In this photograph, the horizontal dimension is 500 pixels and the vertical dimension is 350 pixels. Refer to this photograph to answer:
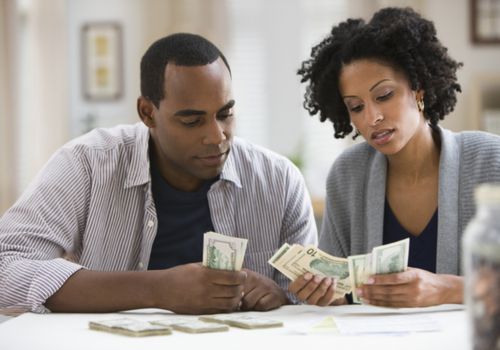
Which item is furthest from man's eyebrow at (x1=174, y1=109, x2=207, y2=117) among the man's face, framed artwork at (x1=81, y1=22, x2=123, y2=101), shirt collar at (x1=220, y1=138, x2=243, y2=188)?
framed artwork at (x1=81, y1=22, x2=123, y2=101)

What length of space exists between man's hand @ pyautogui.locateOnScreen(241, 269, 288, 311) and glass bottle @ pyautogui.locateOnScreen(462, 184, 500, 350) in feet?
3.67

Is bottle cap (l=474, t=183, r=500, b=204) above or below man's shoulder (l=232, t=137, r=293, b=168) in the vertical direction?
above

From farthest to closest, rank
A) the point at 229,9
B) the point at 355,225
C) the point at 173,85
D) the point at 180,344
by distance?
the point at 229,9 → the point at 355,225 → the point at 173,85 → the point at 180,344

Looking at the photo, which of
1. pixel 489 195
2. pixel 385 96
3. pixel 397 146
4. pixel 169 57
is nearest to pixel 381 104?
pixel 385 96

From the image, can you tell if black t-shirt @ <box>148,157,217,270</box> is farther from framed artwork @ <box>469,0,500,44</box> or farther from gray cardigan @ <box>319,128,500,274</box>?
framed artwork @ <box>469,0,500,44</box>

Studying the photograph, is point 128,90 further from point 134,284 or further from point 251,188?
point 134,284

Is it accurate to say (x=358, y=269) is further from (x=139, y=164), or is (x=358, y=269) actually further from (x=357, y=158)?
(x=139, y=164)

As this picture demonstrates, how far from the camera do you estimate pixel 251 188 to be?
2791 millimetres

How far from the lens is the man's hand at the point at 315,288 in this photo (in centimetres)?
232

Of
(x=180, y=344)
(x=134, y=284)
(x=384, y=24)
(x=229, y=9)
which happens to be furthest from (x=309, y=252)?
(x=229, y=9)

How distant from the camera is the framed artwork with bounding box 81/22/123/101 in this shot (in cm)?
642

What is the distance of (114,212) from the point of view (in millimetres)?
2656

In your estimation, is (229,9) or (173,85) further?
(229,9)

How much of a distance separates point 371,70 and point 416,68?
0.55 feet
